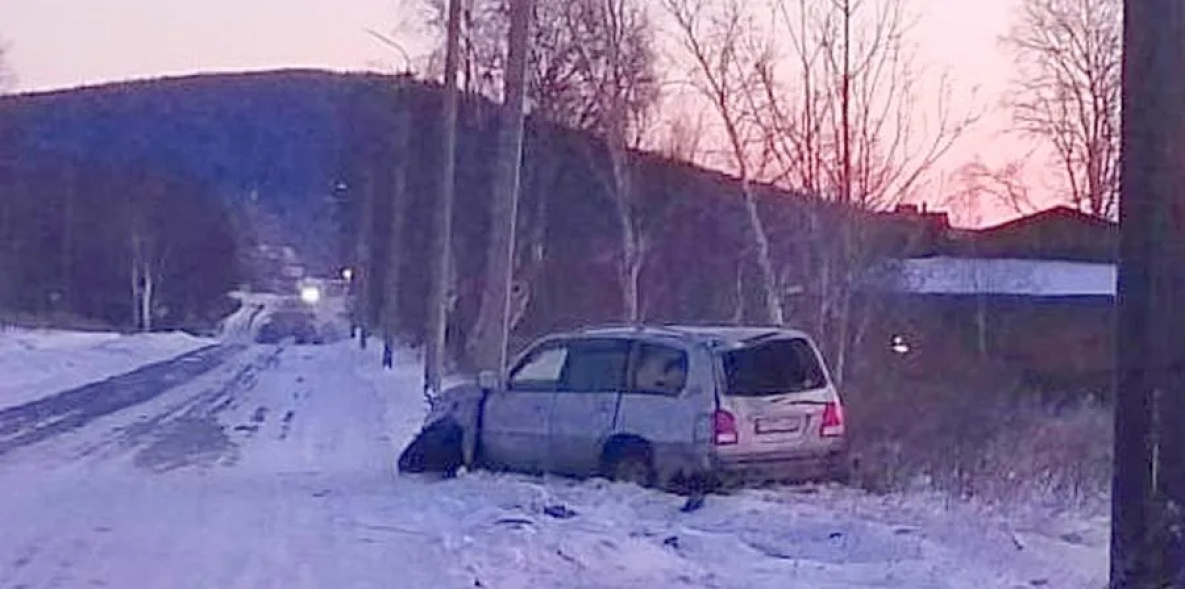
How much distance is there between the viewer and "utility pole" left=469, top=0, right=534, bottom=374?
28250mm

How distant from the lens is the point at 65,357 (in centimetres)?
6150

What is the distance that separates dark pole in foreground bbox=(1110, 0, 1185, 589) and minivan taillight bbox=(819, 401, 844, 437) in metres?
9.29

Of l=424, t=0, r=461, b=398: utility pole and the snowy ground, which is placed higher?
l=424, t=0, r=461, b=398: utility pole

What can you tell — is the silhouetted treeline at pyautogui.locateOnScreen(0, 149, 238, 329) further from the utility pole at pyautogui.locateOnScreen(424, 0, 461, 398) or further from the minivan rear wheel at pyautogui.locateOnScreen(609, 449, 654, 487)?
the minivan rear wheel at pyautogui.locateOnScreen(609, 449, 654, 487)

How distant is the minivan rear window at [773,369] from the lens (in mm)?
19094

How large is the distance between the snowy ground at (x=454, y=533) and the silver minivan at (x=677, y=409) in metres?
0.29

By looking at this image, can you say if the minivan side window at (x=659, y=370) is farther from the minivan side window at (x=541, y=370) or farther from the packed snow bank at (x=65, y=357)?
the packed snow bank at (x=65, y=357)

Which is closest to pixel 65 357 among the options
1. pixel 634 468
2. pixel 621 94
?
pixel 621 94

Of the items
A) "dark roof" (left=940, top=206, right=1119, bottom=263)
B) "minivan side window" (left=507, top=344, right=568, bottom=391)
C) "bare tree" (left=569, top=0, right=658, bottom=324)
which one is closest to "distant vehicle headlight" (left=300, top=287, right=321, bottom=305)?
"dark roof" (left=940, top=206, right=1119, bottom=263)

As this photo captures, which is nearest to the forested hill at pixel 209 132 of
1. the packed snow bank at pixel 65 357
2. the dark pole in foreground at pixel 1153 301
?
the packed snow bank at pixel 65 357

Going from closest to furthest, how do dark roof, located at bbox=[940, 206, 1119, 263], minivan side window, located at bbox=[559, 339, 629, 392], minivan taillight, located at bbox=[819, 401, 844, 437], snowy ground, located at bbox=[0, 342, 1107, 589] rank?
1. snowy ground, located at bbox=[0, 342, 1107, 589]
2. minivan taillight, located at bbox=[819, 401, 844, 437]
3. minivan side window, located at bbox=[559, 339, 629, 392]
4. dark roof, located at bbox=[940, 206, 1119, 263]

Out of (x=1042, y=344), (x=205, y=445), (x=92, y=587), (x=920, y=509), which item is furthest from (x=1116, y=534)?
(x=1042, y=344)

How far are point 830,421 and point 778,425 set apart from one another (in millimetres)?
614

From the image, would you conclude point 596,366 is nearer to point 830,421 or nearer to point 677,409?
point 677,409
